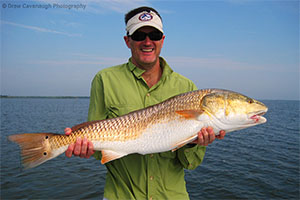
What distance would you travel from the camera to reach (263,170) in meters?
12.3

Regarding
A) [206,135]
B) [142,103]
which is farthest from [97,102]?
[206,135]

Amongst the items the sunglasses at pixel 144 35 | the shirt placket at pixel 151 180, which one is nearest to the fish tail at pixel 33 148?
the shirt placket at pixel 151 180

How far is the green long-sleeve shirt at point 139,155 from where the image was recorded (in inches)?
123

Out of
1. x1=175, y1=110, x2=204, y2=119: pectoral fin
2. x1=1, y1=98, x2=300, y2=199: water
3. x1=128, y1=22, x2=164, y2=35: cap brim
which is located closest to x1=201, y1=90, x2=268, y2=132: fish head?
x1=175, y1=110, x2=204, y2=119: pectoral fin

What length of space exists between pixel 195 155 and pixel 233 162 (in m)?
11.6

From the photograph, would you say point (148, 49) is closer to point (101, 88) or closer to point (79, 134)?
point (101, 88)

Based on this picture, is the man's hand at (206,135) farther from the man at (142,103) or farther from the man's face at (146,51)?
the man's face at (146,51)

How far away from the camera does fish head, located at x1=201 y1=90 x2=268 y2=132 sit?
10.6ft

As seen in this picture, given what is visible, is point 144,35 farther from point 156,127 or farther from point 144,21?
point 156,127

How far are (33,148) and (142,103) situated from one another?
5.66ft

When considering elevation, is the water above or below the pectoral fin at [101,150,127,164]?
below

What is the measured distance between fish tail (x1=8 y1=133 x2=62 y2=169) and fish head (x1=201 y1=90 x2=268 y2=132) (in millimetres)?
2376

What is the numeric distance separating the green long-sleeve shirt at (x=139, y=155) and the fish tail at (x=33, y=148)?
0.71 metres

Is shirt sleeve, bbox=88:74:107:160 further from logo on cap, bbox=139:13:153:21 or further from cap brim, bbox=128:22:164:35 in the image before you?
logo on cap, bbox=139:13:153:21
